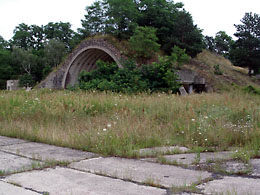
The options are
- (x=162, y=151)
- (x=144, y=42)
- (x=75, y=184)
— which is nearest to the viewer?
(x=75, y=184)

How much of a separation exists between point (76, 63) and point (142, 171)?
136 feet

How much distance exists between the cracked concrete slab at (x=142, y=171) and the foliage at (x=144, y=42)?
27.3 metres

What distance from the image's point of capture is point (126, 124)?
23.1 feet

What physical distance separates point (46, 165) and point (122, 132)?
6.69ft

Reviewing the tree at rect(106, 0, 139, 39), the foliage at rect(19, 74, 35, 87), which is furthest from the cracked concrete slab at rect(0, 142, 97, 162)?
the foliage at rect(19, 74, 35, 87)

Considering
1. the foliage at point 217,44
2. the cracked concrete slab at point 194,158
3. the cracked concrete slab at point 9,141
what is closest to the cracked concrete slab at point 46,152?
the cracked concrete slab at point 9,141

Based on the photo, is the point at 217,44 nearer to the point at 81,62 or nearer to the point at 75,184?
the point at 81,62

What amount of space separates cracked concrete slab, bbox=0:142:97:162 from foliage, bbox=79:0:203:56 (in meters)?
29.6

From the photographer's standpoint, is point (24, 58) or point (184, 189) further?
Result: point (24, 58)

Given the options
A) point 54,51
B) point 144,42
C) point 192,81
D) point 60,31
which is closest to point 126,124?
point 192,81

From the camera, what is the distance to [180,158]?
4910mm

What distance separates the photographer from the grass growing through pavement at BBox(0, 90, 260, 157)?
5941mm

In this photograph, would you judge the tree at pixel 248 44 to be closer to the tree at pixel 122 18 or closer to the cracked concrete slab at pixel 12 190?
the tree at pixel 122 18

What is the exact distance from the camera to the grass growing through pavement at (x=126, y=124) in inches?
234
